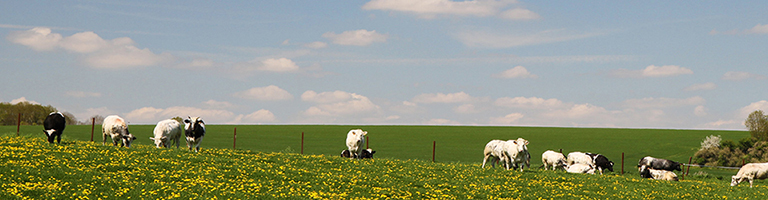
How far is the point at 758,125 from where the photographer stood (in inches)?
2707

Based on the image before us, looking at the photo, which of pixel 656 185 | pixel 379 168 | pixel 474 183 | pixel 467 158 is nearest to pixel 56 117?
pixel 379 168

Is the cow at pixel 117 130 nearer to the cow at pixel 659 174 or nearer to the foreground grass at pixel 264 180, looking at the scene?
the foreground grass at pixel 264 180

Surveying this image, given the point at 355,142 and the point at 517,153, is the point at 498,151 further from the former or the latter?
the point at 355,142

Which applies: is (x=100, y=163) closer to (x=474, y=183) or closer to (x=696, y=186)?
(x=474, y=183)

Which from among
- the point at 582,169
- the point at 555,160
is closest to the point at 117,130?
the point at 555,160

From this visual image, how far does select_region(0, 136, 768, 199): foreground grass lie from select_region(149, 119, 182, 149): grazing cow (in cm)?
512

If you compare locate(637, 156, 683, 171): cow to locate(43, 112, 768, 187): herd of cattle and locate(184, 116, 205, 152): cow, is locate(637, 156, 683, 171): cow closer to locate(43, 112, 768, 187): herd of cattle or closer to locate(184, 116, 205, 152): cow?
locate(43, 112, 768, 187): herd of cattle

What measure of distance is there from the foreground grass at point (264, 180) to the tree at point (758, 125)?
46.7m

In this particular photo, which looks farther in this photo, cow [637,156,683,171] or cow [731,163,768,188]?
cow [637,156,683,171]

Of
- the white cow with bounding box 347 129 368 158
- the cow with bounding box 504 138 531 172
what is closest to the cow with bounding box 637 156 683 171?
the cow with bounding box 504 138 531 172

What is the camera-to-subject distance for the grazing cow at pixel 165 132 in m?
31.2

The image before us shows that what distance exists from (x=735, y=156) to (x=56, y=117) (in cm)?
6304

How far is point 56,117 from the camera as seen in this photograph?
96.8 ft

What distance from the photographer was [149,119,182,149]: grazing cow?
31.2 metres
